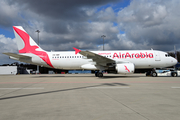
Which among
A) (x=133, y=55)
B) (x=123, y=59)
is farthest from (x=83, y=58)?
(x=133, y=55)

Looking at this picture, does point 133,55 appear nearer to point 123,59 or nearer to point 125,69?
point 123,59

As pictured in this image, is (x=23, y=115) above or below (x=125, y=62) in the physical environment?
below

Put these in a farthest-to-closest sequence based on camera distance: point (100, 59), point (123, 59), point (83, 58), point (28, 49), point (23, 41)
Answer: point (28, 49) → point (23, 41) → point (83, 58) → point (123, 59) → point (100, 59)

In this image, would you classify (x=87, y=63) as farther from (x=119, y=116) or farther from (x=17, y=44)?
(x=119, y=116)

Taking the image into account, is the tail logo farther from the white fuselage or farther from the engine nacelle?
the engine nacelle

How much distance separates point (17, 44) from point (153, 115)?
2167cm

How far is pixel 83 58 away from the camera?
20.7 m

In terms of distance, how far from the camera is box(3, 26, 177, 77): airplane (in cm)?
Answer: 2025

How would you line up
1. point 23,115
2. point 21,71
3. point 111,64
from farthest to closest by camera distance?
point 21,71 < point 111,64 < point 23,115

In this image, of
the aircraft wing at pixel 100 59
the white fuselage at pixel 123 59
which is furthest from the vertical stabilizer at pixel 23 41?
Result: the aircraft wing at pixel 100 59

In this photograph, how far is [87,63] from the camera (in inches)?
819

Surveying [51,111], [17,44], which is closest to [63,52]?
[17,44]

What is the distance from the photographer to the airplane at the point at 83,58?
20.2 meters

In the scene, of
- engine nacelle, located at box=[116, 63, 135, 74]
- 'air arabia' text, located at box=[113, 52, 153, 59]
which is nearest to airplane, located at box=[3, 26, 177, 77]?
'air arabia' text, located at box=[113, 52, 153, 59]
